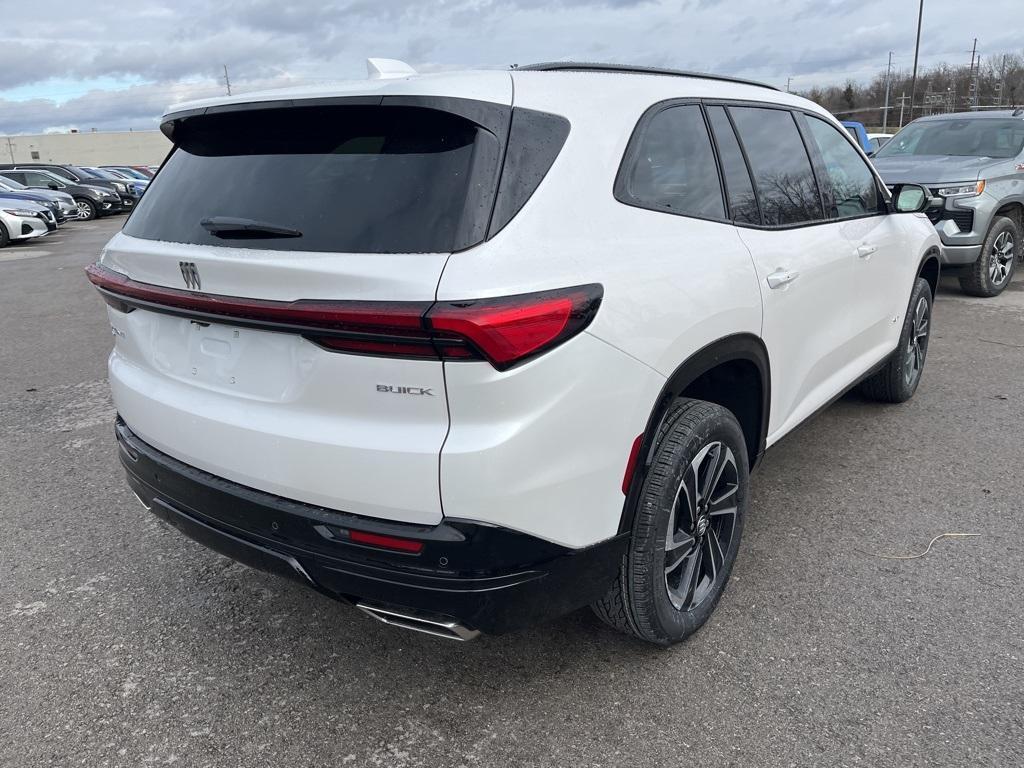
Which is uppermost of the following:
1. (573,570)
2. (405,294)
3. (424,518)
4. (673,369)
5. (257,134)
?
(257,134)

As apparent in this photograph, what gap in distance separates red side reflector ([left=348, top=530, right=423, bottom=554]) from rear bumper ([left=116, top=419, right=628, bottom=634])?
1cm

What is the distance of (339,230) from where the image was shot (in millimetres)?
1995

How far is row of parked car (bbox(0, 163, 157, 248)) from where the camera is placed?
1712 cm

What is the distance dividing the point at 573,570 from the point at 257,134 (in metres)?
1.53

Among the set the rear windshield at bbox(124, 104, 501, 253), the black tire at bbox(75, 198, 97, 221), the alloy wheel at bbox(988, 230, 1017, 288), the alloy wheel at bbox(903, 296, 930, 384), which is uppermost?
the rear windshield at bbox(124, 104, 501, 253)

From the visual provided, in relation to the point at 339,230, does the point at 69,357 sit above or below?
below

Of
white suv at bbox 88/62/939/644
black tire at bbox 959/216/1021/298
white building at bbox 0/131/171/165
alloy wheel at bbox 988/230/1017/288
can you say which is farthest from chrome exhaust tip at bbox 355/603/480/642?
white building at bbox 0/131/171/165

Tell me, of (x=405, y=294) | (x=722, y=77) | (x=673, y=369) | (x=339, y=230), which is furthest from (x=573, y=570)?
(x=722, y=77)

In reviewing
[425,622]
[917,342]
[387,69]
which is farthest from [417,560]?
[917,342]

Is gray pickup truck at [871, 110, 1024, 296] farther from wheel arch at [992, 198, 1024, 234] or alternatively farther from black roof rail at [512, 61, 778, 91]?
black roof rail at [512, 61, 778, 91]

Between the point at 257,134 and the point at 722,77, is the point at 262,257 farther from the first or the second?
the point at 722,77

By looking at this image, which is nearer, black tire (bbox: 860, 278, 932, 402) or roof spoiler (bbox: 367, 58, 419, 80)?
roof spoiler (bbox: 367, 58, 419, 80)

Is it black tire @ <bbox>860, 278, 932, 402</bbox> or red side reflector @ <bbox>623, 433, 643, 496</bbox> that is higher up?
red side reflector @ <bbox>623, 433, 643, 496</bbox>

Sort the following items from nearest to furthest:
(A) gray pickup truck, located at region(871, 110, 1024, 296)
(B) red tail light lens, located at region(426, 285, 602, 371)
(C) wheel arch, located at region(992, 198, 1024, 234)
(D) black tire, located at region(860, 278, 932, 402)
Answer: (B) red tail light lens, located at region(426, 285, 602, 371) → (D) black tire, located at region(860, 278, 932, 402) → (A) gray pickup truck, located at region(871, 110, 1024, 296) → (C) wheel arch, located at region(992, 198, 1024, 234)
